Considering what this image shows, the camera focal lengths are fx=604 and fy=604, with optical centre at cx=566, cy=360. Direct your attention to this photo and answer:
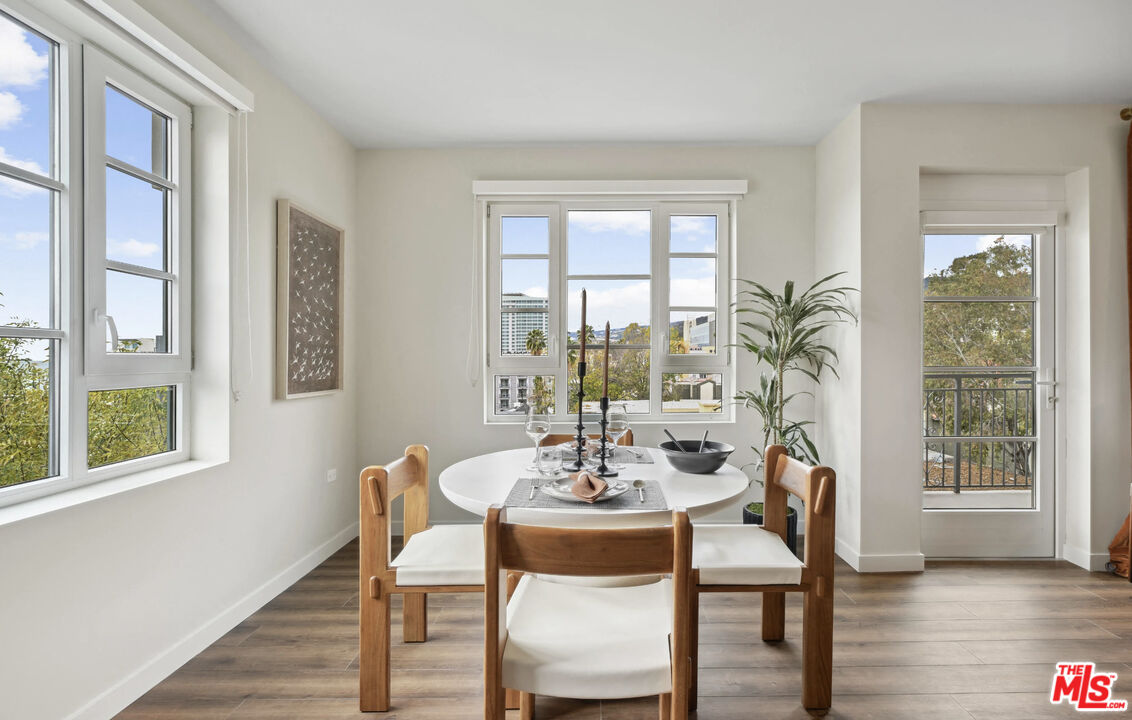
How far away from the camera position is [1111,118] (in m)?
3.39

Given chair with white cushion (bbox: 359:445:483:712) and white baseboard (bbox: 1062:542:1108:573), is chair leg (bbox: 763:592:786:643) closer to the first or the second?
chair with white cushion (bbox: 359:445:483:712)

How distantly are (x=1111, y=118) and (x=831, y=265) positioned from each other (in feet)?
5.39

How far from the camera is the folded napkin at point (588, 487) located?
5.84ft

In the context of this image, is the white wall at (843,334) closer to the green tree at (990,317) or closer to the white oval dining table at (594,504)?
the green tree at (990,317)

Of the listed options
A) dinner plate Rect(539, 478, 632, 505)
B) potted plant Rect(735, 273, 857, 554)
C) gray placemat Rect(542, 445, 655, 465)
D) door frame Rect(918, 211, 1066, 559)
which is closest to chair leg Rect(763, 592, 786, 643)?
gray placemat Rect(542, 445, 655, 465)

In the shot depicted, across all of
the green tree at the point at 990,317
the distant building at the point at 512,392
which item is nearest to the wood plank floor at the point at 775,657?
the green tree at the point at 990,317

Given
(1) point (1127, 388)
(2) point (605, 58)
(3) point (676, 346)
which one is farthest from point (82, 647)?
(1) point (1127, 388)

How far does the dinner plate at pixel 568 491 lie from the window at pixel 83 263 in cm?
156

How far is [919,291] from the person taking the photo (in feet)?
11.1

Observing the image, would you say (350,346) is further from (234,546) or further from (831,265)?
(831,265)

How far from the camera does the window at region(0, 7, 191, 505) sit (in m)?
1.80

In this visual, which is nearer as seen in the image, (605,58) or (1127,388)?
(605,58)

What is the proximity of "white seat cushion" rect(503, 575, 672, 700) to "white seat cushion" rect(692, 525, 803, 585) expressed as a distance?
242 millimetres

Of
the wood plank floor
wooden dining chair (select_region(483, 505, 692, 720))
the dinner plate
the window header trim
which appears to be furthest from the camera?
the window header trim
